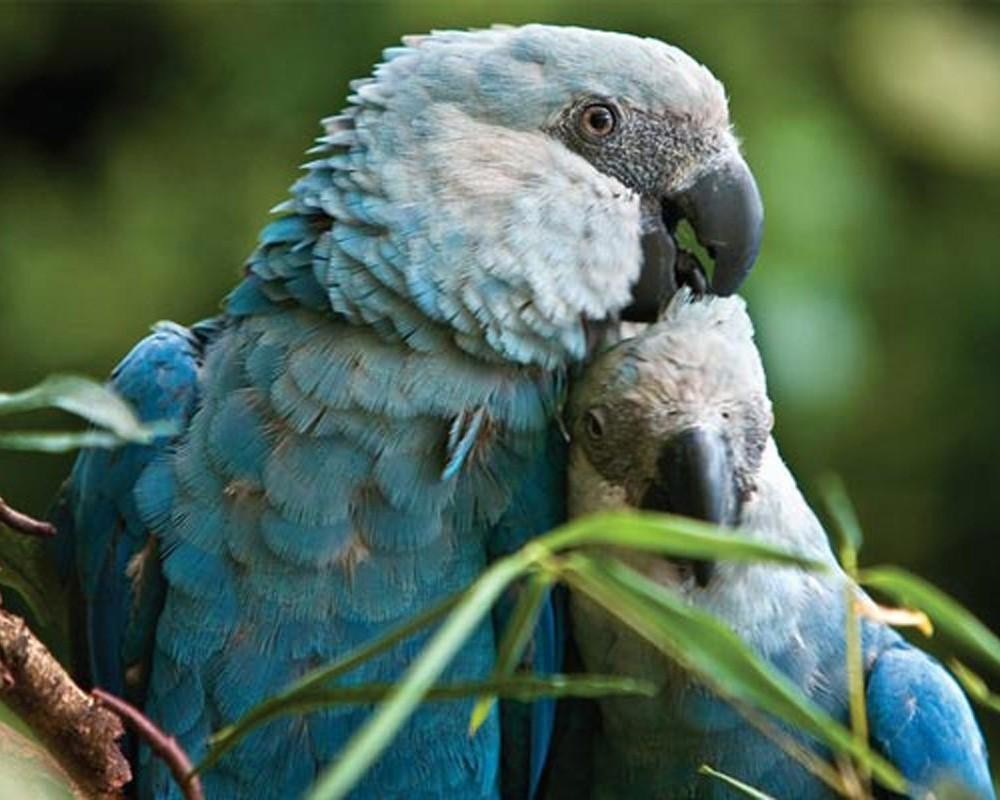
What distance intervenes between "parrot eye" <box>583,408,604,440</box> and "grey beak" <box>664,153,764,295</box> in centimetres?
21

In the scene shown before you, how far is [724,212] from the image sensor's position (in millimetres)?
2006

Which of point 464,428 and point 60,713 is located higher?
point 464,428

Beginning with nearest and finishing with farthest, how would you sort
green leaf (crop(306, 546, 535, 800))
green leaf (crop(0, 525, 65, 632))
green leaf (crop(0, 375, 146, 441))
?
green leaf (crop(306, 546, 535, 800)) < green leaf (crop(0, 375, 146, 441)) < green leaf (crop(0, 525, 65, 632))

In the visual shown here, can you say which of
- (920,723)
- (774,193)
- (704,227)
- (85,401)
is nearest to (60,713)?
(85,401)

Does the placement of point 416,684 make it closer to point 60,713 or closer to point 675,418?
point 60,713

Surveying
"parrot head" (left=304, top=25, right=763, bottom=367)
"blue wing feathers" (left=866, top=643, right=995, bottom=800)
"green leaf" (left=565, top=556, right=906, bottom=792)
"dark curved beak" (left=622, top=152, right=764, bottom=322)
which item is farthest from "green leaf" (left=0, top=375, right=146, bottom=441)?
"blue wing feathers" (left=866, top=643, right=995, bottom=800)

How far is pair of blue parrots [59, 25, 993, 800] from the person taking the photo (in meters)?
1.94

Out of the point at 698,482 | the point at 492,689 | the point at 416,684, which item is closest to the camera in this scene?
the point at 416,684

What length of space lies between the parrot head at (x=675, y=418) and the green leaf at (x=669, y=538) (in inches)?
38.2

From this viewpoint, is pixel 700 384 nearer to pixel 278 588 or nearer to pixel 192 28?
pixel 278 588

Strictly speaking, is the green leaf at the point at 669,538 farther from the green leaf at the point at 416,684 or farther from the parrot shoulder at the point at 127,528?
the parrot shoulder at the point at 127,528

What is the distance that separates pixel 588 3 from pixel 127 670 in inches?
70.9

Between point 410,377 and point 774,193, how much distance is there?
5.26 feet

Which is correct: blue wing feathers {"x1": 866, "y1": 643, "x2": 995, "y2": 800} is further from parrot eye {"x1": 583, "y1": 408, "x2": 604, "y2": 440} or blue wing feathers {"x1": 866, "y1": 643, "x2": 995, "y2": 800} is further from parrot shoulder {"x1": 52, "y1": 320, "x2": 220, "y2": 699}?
parrot shoulder {"x1": 52, "y1": 320, "x2": 220, "y2": 699}
